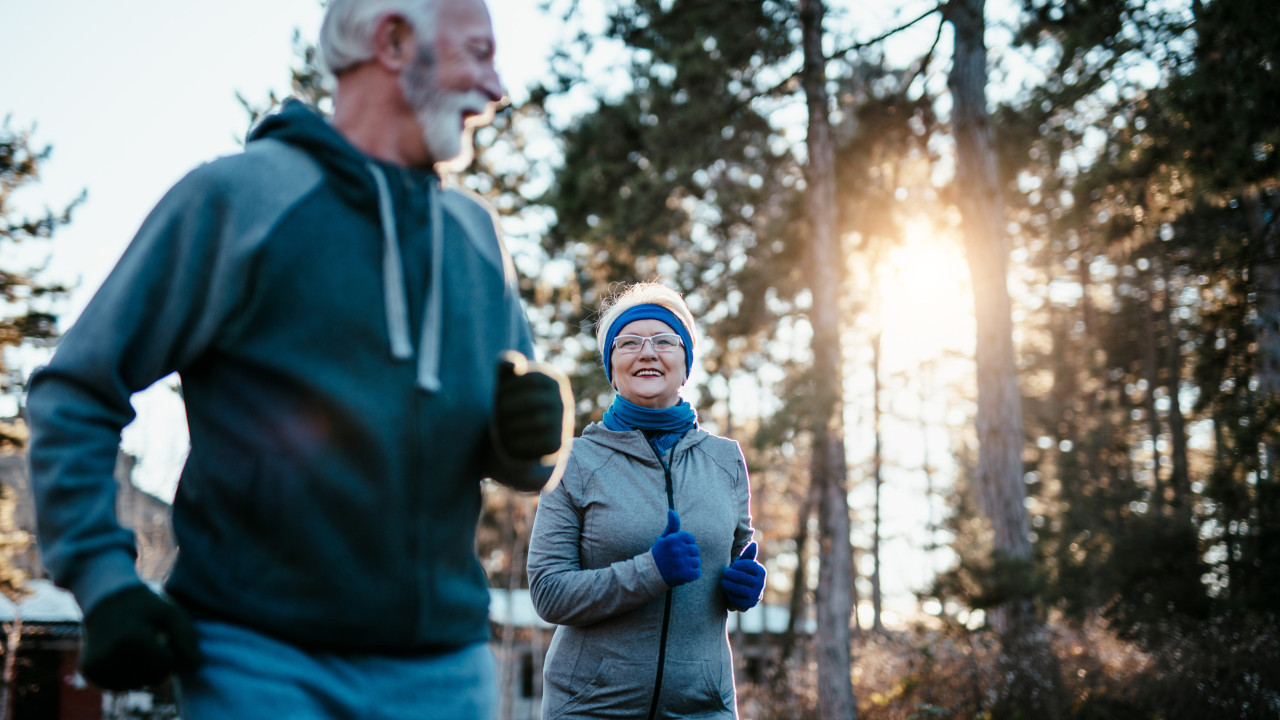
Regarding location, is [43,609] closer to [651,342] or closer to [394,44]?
[651,342]

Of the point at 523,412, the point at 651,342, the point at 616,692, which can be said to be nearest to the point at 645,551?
the point at 616,692

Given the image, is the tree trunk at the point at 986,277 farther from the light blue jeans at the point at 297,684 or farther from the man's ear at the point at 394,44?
the man's ear at the point at 394,44

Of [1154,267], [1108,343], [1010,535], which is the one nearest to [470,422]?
[1010,535]

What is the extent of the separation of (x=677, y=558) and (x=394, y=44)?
1633 mm

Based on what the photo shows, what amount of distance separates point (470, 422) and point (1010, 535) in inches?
430

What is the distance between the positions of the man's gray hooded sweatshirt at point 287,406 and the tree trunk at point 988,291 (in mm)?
10130

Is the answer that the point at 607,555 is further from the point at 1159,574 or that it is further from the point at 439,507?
the point at 1159,574

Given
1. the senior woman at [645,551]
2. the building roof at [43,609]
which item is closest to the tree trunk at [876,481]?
the building roof at [43,609]

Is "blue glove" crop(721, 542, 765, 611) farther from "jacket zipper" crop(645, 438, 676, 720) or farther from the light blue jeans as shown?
the light blue jeans

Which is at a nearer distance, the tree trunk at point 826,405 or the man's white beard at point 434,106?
the man's white beard at point 434,106

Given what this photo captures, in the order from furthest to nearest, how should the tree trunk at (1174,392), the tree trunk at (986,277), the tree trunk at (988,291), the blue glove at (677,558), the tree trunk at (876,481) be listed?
the tree trunk at (876,481)
the tree trunk at (1174,392)
the tree trunk at (986,277)
the tree trunk at (988,291)
the blue glove at (677,558)

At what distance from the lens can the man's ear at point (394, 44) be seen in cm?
159

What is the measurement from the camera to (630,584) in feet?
8.95

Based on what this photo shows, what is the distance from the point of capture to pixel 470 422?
158cm
